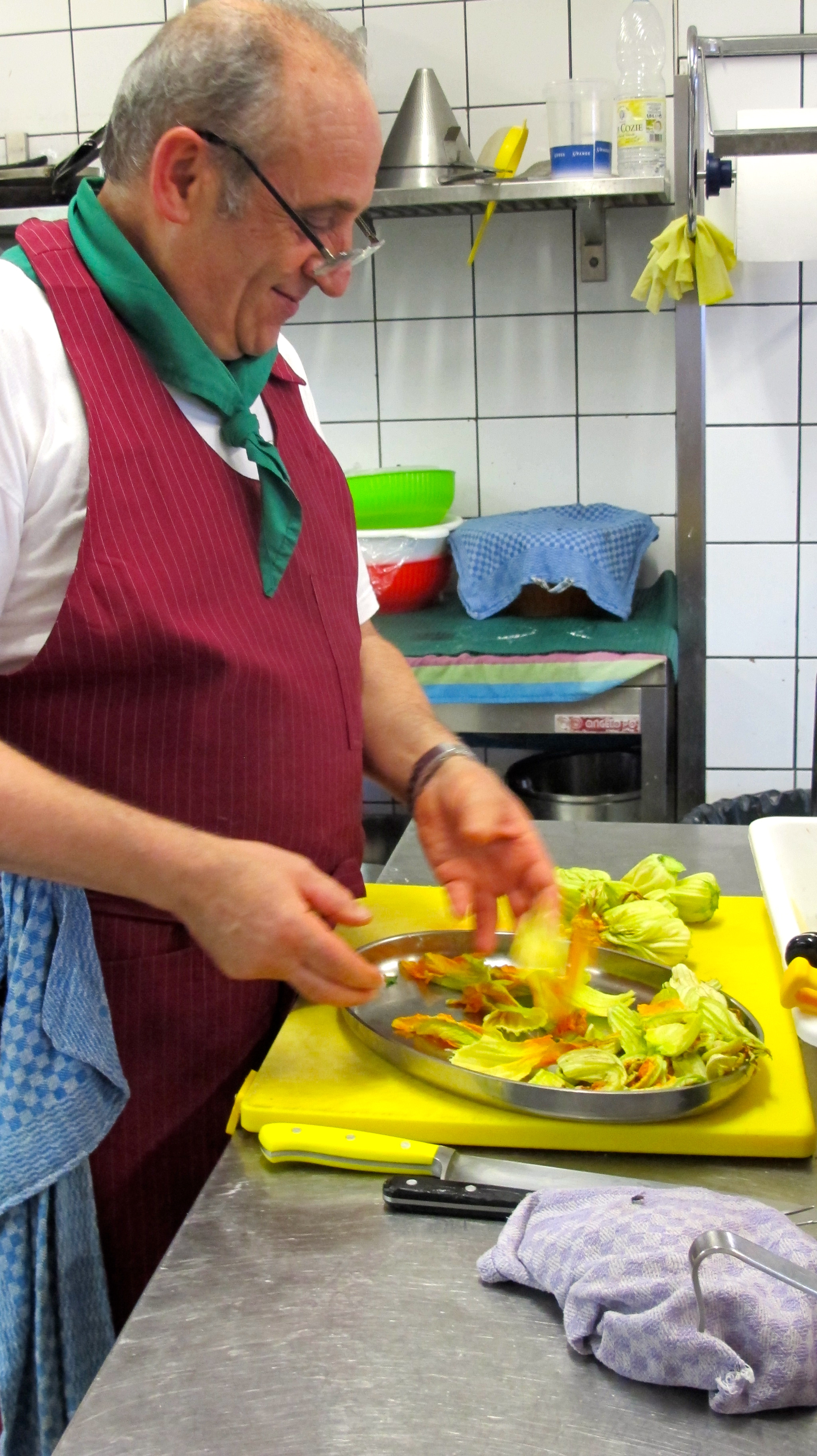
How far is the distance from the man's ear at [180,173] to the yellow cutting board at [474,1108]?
27.7 inches

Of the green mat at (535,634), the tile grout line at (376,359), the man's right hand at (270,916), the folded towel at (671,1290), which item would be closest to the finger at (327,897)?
the man's right hand at (270,916)

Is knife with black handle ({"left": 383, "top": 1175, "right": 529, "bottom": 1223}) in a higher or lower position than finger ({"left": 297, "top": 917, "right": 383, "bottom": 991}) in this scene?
lower

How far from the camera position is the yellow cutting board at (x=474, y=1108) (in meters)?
0.94

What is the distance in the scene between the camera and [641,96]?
260 centimetres

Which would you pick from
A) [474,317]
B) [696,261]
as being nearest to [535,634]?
[696,261]

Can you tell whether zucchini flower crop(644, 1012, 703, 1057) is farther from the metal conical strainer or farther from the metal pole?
the metal conical strainer

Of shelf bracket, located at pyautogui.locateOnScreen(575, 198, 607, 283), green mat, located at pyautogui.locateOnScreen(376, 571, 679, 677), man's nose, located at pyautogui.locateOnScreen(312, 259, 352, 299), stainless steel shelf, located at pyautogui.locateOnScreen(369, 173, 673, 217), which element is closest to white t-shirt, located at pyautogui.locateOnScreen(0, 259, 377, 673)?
man's nose, located at pyautogui.locateOnScreen(312, 259, 352, 299)

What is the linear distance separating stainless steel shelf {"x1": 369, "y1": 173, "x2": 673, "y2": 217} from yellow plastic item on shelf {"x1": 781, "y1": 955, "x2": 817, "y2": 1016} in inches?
74.6

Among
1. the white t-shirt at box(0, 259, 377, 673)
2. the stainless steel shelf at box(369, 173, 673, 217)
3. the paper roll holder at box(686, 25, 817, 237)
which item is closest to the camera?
the white t-shirt at box(0, 259, 377, 673)

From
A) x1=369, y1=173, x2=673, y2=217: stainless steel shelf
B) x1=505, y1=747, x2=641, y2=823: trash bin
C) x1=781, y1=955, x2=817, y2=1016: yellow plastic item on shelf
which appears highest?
x1=369, y1=173, x2=673, y2=217: stainless steel shelf

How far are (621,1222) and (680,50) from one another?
2608 millimetres

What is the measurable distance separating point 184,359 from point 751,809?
147 centimetres

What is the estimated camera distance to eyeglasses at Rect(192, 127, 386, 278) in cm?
109

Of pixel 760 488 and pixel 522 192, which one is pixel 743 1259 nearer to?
pixel 760 488
